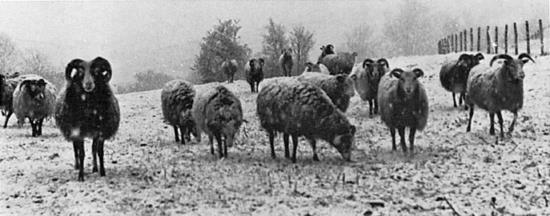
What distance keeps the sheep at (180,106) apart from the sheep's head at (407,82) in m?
6.09

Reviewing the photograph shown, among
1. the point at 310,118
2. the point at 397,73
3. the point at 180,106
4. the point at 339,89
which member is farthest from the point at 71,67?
the point at 339,89

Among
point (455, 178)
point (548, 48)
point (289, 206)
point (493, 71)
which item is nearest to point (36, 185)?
point (289, 206)

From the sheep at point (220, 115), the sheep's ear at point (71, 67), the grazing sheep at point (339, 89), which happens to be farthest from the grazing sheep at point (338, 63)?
the sheep's ear at point (71, 67)

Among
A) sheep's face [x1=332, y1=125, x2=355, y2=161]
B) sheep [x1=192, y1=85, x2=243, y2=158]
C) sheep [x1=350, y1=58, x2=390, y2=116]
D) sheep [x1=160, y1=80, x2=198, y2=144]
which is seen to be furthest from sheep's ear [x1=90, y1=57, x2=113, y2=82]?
sheep [x1=350, y1=58, x2=390, y2=116]

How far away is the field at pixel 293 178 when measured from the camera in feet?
30.2

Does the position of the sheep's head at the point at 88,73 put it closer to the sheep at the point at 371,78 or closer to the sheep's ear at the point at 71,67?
the sheep's ear at the point at 71,67

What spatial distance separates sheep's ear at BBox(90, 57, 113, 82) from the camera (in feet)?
35.1

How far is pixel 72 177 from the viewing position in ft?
37.2

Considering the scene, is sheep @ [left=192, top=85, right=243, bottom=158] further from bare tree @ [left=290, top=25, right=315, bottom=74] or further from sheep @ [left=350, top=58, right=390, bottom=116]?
bare tree @ [left=290, top=25, right=315, bottom=74]

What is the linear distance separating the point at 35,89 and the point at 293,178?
11.4 m

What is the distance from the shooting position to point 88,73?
34.6ft

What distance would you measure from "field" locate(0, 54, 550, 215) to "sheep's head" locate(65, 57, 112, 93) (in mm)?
1954

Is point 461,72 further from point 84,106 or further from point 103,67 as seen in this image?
point 84,106

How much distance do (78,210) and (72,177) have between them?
251 cm
